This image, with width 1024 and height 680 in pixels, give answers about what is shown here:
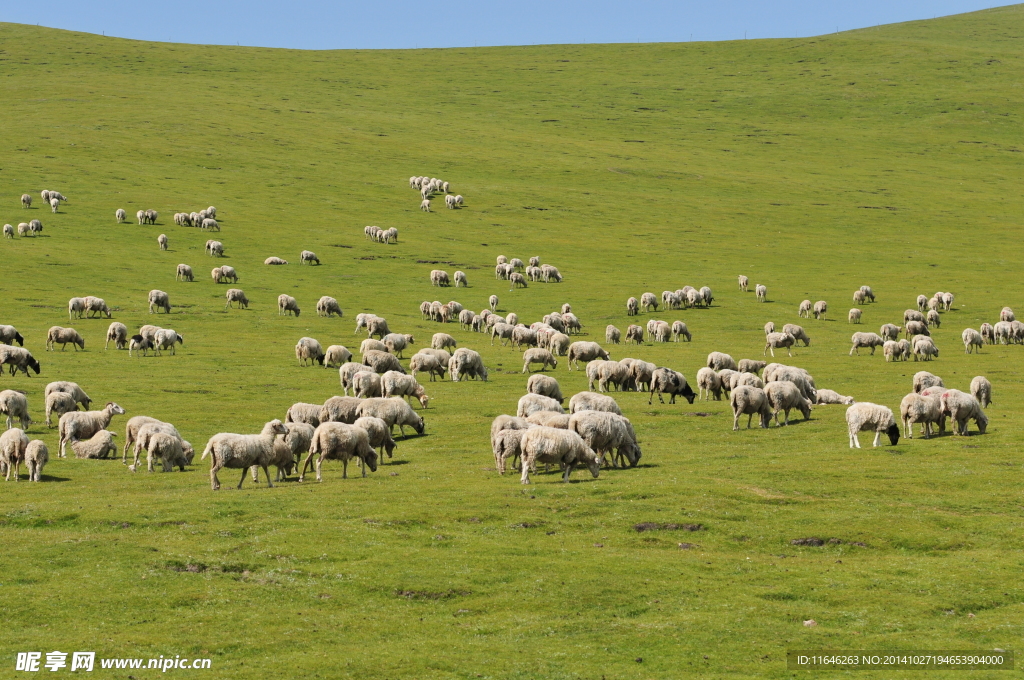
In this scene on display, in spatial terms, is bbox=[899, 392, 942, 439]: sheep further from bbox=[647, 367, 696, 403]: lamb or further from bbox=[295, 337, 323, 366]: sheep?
bbox=[295, 337, 323, 366]: sheep

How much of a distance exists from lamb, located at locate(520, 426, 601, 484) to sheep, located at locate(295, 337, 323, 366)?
83.2 feet

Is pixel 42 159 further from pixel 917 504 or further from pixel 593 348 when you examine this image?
pixel 917 504

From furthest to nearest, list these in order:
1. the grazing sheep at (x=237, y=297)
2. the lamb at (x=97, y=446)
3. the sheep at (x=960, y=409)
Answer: the grazing sheep at (x=237, y=297), the sheep at (x=960, y=409), the lamb at (x=97, y=446)

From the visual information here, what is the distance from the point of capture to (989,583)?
20.3m

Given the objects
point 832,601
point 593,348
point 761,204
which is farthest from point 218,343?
point 761,204

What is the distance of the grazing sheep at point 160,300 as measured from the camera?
61.9 metres

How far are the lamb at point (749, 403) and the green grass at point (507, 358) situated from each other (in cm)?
104

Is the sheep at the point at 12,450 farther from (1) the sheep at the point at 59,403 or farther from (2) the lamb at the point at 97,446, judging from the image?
(1) the sheep at the point at 59,403

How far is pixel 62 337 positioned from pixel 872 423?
4004 centimetres

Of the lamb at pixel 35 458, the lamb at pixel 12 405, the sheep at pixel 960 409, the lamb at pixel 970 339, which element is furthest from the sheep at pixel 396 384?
the lamb at pixel 970 339

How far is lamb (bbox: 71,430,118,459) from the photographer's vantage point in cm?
3194

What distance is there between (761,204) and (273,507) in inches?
4025

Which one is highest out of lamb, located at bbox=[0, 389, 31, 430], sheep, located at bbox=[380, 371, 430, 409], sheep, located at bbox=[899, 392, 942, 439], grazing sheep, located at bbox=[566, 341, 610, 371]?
grazing sheep, located at bbox=[566, 341, 610, 371]

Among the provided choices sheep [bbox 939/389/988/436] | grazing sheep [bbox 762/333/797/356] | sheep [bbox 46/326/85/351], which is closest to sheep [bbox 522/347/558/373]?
grazing sheep [bbox 762/333/797/356]
